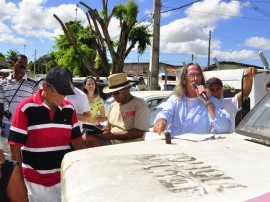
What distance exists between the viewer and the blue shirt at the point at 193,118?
2959 millimetres

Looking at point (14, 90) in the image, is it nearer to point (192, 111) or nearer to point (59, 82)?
point (59, 82)

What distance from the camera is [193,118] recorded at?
3.12 m

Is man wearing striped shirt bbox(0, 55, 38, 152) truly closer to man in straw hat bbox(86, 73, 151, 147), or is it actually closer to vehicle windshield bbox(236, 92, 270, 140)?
man in straw hat bbox(86, 73, 151, 147)

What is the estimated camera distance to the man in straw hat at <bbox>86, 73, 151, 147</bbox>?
12.1 ft

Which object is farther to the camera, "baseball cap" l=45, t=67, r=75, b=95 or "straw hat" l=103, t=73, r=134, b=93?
"straw hat" l=103, t=73, r=134, b=93

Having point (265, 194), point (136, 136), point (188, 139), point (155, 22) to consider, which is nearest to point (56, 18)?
point (155, 22)

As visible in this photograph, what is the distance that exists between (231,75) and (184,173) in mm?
5386

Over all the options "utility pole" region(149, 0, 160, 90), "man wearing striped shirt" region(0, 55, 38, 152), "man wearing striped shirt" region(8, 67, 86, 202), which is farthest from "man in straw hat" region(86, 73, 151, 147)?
"utility pole" region(149, 0, 160, 90)

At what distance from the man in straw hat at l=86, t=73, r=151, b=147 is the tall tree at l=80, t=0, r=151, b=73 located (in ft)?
40.7

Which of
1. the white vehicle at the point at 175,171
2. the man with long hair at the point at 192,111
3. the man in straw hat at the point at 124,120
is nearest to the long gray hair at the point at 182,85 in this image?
the man with long hair at the point at 192,111

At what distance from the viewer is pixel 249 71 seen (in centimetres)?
341

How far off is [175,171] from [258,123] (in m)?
1.16

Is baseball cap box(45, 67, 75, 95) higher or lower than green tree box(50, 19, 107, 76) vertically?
lower

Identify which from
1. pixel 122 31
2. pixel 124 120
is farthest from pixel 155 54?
pixel 124 120
